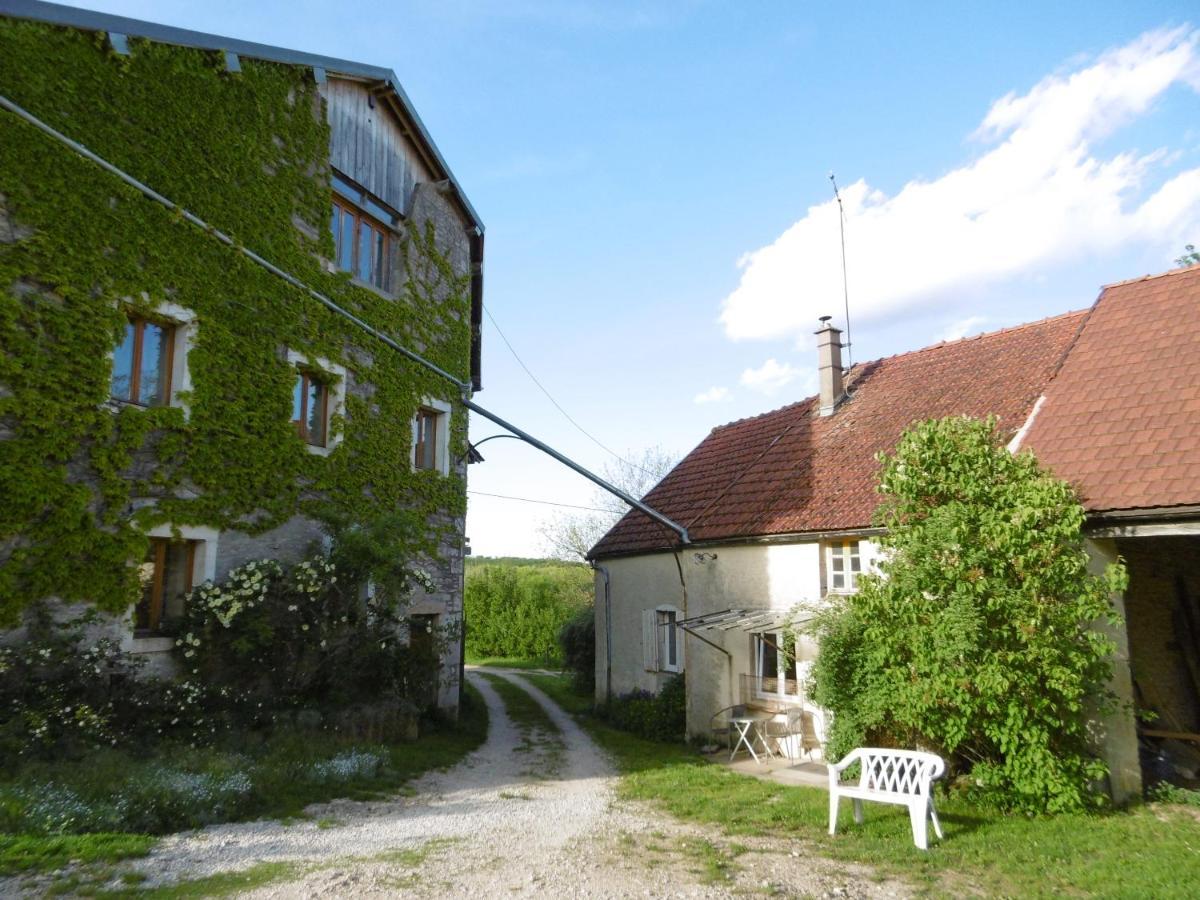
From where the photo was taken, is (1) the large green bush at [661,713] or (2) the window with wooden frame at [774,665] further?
(1) the large green bush at [661,713]

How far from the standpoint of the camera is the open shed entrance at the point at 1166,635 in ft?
36.0

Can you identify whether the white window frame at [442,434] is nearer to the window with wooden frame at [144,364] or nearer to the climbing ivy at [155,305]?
the climbing ivy at [155,305]

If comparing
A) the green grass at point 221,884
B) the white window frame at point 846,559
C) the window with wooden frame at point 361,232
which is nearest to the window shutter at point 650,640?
the white window frame at point 846,559

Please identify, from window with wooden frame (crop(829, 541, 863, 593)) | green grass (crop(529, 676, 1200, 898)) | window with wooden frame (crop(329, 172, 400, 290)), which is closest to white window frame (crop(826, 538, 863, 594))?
window with wooden frame (crop(829, 541, 863, 593))

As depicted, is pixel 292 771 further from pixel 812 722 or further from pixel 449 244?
pixel 449 244

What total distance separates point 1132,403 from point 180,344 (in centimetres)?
1313

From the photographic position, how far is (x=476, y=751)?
13.0 metres

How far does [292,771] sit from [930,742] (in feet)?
25.9

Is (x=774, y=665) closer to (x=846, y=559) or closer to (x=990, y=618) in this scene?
(x=846, y=559)

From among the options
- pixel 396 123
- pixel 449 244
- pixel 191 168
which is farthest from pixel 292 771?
pixel 396 123

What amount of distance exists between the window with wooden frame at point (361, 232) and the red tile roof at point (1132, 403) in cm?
1144

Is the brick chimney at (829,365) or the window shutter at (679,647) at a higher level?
the brick chimney at (829,365)

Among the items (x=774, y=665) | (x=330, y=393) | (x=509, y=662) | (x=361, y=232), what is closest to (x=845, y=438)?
(x=774, y=665)

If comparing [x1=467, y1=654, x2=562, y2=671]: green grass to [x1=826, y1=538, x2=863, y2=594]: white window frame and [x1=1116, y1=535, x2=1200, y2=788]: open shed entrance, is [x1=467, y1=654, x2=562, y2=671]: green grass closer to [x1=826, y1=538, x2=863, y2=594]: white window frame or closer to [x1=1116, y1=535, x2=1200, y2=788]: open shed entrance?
[x1=826, y1=538, x2=863, y2=594]: white window frame
